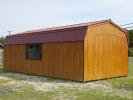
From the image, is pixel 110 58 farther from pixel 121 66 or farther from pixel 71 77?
pixel 71 77

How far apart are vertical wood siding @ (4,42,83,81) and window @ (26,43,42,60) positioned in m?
0.31

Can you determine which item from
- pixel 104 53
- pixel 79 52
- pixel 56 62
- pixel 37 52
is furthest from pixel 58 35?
pixel 104 53

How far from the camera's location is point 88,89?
12.9 meters

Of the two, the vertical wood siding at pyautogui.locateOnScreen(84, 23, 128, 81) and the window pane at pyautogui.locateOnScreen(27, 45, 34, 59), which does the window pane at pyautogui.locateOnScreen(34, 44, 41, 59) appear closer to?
the window pane at pyautogui.locateOnScreen(27, 45, 34, 59)

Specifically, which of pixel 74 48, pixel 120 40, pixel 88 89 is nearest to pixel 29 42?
pixel 74 48

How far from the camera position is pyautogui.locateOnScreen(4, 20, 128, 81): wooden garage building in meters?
15.8

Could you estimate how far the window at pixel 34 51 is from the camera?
19188mm

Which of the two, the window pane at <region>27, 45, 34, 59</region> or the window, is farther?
the window pane at <region>27, 45, 34, 59</region>

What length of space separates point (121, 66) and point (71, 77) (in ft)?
13.7

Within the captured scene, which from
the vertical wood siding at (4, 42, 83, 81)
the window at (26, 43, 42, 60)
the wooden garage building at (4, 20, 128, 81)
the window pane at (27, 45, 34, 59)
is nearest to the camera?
the wooden garage building at (4, 20, 128, 81)

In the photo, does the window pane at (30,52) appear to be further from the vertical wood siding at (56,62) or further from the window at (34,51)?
the vertical wood siding at (56,62)

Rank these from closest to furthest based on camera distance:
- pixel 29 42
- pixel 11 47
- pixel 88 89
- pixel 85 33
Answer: pixel 88 89
pixel 85 33
pixel 29 42
pixel 11 47

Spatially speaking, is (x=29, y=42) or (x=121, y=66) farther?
(x=29, y=42)

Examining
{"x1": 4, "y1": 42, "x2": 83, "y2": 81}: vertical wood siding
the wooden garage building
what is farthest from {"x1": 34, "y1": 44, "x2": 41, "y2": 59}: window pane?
{"x1": 4, "y1": 42, "x2": 83, "y2": 81}: vertical wood siding
